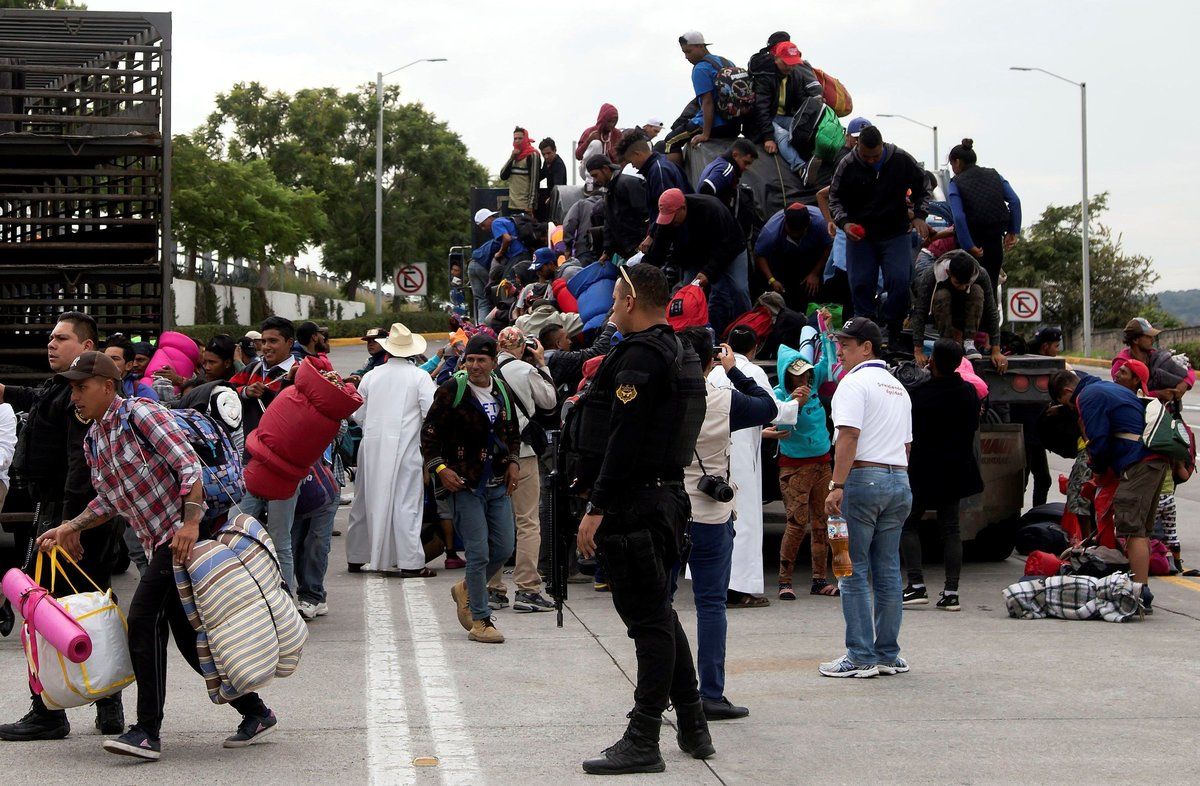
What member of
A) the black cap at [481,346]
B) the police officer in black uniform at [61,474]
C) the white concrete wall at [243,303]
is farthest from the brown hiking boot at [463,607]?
the white concrete wall at [243,303]

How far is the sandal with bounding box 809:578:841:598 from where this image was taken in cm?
1080

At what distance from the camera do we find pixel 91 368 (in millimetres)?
6504

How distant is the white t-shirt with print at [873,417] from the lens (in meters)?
7.89

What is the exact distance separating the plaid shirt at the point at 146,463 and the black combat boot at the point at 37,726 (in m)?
0.93

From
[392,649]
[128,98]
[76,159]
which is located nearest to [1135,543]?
[392,649]

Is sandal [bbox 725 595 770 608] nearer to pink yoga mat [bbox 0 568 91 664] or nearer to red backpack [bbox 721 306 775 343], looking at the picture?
red backpack [bbox 721 306 775 343]

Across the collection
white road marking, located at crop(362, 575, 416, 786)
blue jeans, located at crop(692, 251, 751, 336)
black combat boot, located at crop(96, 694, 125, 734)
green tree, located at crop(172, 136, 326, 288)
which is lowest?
white road marking, located at crop(362, 575, 416, 786)

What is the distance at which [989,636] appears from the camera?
909 centimetres

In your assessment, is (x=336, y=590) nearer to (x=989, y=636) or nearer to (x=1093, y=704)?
(x=989, y=636)

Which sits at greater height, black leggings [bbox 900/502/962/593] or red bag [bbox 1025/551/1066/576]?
black leggings [bbox 900/502/962/593]

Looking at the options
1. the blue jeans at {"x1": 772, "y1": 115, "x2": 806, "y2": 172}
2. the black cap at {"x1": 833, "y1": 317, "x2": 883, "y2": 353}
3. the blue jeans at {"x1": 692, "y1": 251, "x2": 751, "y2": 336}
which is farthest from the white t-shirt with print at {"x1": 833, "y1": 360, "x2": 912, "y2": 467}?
the blue jeans at {"x1": 772, "y1": 115, "x2": 806, "y2": 172}

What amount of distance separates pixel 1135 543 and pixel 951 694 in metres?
2.99

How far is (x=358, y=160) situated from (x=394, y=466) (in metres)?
50.7

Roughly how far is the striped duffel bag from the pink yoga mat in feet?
1.42
